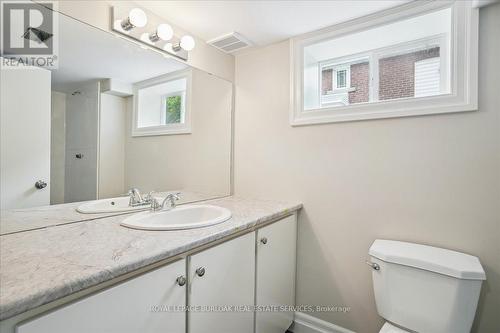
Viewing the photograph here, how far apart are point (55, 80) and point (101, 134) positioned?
30cm

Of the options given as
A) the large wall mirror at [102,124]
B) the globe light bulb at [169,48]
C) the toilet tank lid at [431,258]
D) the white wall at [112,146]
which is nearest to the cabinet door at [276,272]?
the toilet tank lid at [431,258]

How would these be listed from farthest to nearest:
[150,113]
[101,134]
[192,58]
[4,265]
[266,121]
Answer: [266,121] → [192,58] → [150,113] → [101,134] → [4,265]

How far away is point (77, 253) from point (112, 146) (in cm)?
70

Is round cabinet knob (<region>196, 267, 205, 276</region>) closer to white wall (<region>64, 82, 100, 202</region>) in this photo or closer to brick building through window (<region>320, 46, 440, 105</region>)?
white wall (<region>64, 82, 100, 202</region>)

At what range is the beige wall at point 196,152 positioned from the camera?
1470mm

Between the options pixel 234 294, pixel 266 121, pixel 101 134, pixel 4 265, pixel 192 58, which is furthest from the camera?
pixel 266 121

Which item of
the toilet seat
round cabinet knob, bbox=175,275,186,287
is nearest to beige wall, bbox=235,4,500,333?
the toilet seat

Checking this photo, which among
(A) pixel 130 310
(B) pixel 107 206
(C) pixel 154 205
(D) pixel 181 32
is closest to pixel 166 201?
(C) pixel 154 205

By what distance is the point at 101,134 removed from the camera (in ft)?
4.27

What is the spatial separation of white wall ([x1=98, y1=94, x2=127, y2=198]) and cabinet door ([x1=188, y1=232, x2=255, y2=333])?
2.29 ft

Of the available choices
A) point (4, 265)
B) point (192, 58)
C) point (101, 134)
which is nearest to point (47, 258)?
point (4, 265)

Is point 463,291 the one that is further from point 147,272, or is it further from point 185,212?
point 185,212

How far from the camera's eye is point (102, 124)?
4.28ft

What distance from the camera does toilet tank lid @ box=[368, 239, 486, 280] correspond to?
3.47ft
